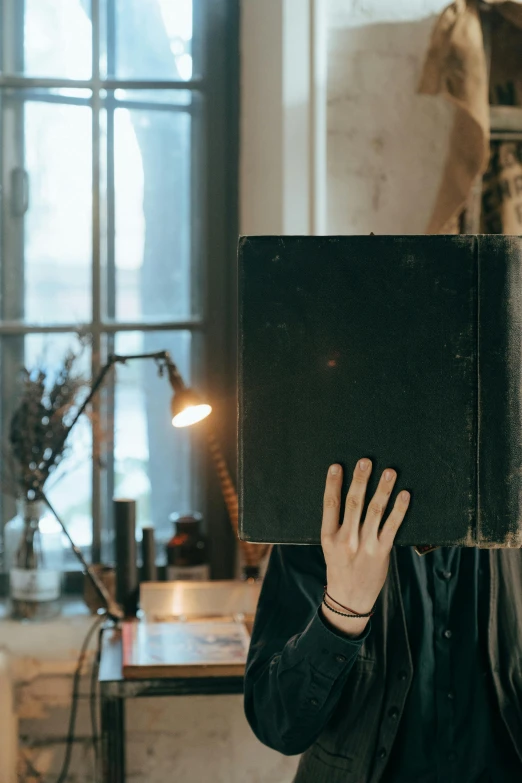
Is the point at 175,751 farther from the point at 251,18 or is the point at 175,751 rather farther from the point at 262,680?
the point at 251,18

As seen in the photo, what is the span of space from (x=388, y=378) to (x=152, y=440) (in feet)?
3.84

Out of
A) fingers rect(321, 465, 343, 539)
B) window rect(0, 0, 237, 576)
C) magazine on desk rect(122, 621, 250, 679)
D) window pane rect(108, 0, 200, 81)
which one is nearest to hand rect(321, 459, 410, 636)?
fingers rect(321, 465, 343, 539)

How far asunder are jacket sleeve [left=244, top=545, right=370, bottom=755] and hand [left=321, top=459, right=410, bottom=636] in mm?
62

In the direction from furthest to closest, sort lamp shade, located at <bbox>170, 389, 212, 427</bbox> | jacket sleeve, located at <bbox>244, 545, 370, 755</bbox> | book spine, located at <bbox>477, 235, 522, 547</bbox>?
1. lamp shade, located at <bbox>170, 389, 212, 427</bbox>
2. jacket sleeve, located at <bbox>244, 545, 370, 755</bbox>
3. book spine, located at <bbox>477, 235, 522, 547</bbox>

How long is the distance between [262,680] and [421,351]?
0.47 m

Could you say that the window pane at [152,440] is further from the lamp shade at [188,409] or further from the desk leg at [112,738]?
the desk leg at [112,738]

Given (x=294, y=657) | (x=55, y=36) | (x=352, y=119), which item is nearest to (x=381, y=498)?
(x=294, y=657)

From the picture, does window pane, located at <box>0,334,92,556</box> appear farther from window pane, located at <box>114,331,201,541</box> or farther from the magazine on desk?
the magazine on desk

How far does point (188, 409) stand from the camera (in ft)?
4.91

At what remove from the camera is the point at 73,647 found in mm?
1717

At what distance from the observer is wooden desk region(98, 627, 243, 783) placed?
1.36 m

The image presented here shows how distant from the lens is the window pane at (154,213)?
1901mm

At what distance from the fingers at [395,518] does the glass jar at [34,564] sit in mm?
1030

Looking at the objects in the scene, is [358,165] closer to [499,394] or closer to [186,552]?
[186,552]
